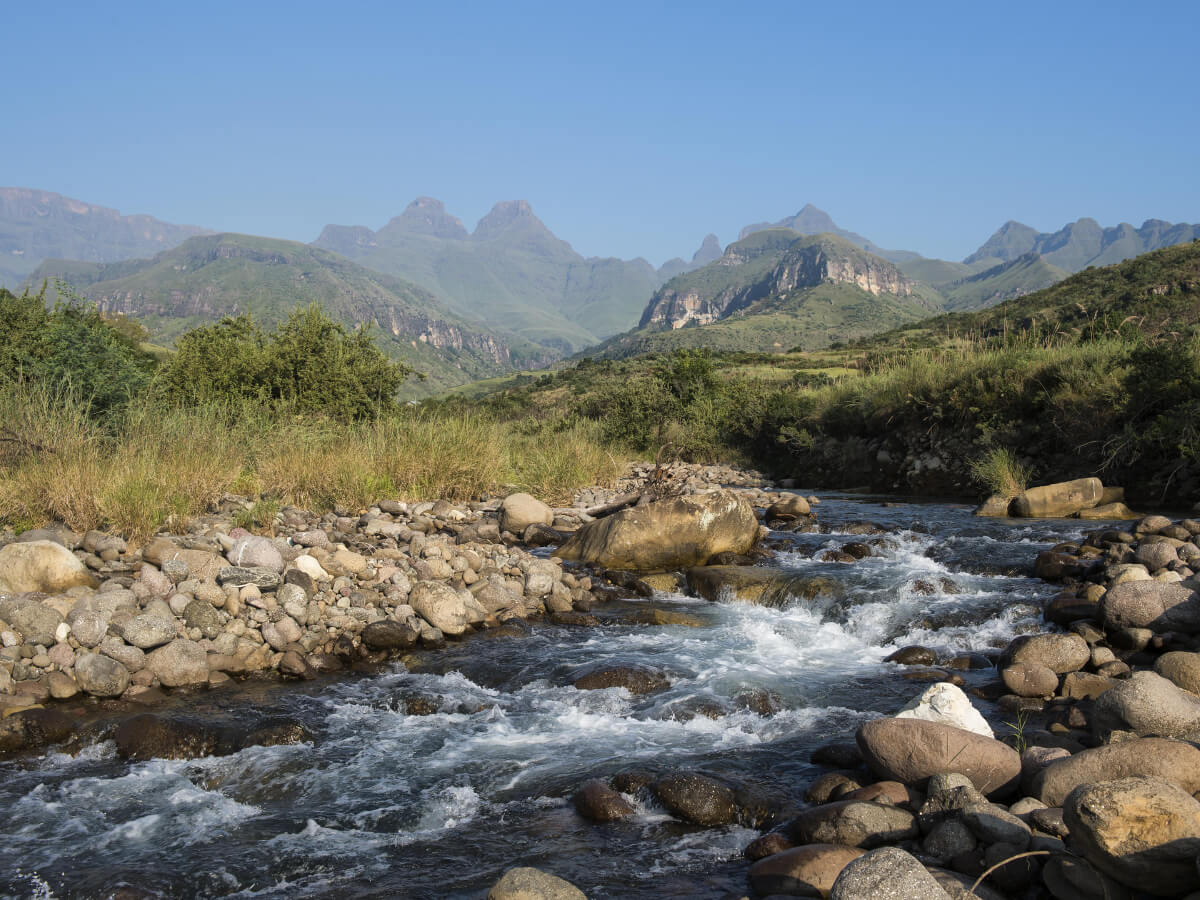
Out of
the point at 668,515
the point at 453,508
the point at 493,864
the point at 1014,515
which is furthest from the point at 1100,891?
the point at 1014,515

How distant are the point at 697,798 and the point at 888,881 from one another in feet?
6.11

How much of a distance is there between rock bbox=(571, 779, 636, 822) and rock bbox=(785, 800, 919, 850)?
3.56 ft

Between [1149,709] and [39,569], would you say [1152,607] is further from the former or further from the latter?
[39,569]

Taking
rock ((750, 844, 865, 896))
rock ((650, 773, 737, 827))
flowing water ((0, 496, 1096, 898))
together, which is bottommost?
flowing water ((0, 496, 1096, 898))

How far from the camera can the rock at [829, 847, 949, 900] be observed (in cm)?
322

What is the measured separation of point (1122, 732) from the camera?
5.11 meters

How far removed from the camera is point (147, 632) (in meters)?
7.22

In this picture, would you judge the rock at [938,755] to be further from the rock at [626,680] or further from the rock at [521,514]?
the rock at [521,514]

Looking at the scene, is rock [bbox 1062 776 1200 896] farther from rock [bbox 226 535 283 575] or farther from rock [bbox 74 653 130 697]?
rock [bbox 226 535 283 575]

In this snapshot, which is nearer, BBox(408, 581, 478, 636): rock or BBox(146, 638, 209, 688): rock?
BBox(146, 638, 209, 688): rock

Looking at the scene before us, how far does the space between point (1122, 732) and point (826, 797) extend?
6.48 feet

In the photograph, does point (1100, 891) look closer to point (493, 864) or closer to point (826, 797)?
point (826, 797)

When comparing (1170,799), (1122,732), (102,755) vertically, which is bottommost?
(102,755)

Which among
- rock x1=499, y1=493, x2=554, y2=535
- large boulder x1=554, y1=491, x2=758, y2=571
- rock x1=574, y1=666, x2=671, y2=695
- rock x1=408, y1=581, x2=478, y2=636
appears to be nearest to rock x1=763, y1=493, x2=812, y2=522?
large boulder x1=554, y1=491, x2=758, y2=571
